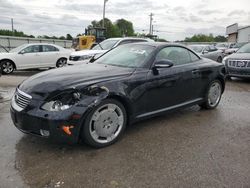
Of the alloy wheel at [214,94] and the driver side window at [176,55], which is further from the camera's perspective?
the alloy wheel at [214,94]

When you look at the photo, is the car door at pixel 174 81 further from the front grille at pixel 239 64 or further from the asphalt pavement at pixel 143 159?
the front grille at pixel 239 64

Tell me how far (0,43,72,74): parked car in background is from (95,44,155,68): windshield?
8275 mm

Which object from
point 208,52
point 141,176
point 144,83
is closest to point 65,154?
point 141,176

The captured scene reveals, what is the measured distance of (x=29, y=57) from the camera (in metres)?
12.5

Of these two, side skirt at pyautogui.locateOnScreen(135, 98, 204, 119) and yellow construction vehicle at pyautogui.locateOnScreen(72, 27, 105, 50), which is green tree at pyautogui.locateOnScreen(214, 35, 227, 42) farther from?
side skirt at pyautogui.locateOnScreen(135, 98, 204, 119)

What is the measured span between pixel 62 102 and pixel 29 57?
9.93 metres

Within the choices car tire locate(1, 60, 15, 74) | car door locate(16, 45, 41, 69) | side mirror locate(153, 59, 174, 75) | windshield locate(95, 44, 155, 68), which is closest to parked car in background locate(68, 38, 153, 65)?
car door locate(16, 45, 41, 69)

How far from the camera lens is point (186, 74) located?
5.10 meters

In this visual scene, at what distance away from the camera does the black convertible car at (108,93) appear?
347 centimetres

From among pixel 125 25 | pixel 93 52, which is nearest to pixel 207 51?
pixel 93 52

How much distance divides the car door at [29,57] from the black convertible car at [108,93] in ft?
27.3

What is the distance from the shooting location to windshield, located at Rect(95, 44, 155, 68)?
4602 millimetres

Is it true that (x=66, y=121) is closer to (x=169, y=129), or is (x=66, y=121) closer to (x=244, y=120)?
(x=169, y=129)

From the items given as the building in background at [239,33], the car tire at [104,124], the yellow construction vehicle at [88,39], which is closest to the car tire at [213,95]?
the car tire at [104,124]
